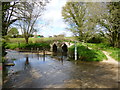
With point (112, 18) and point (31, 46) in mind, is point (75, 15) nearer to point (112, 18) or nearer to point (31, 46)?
point (112, 18)

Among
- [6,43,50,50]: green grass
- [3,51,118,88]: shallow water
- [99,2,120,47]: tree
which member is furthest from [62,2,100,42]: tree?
[3,51,118,88]: shallow water

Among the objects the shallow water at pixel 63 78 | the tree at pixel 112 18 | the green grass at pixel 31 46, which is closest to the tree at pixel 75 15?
the tree at pixel 112 18

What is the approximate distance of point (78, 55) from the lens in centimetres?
914

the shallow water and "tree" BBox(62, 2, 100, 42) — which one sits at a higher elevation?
"tree" BBox(62, 2, 100, 42)

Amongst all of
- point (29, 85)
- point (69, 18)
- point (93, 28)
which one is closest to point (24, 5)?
point (29, 85)

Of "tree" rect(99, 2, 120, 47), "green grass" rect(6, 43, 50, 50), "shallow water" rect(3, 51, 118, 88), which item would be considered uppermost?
"tree" rect(99, 2, 120, 47)

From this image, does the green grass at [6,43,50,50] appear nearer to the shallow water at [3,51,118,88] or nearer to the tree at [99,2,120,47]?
the tree at [99,2,120,47]

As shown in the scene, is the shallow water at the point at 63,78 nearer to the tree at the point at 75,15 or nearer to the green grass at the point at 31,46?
the tree at the point at 75,15

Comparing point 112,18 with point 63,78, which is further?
point 112,18

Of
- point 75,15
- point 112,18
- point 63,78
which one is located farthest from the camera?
point 75,15

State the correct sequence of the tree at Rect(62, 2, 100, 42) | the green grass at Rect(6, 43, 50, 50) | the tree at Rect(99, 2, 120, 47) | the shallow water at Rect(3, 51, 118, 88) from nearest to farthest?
1. the shallow water at Rect(3, 51, 118, 88)
2. the tree at Rect(99, 2, 120, 47)
3. the tree at Rect(62, 2, 100, 42)
4. the green grass at Rect(6, 43, 50, 50)

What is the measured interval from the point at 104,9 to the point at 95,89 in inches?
355

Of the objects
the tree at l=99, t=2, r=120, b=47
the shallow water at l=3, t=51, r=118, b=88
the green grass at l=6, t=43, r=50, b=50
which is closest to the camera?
the shallow water at l=3, t=51, r=118, b=88

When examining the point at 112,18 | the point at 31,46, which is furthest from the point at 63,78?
the point at 31,46
